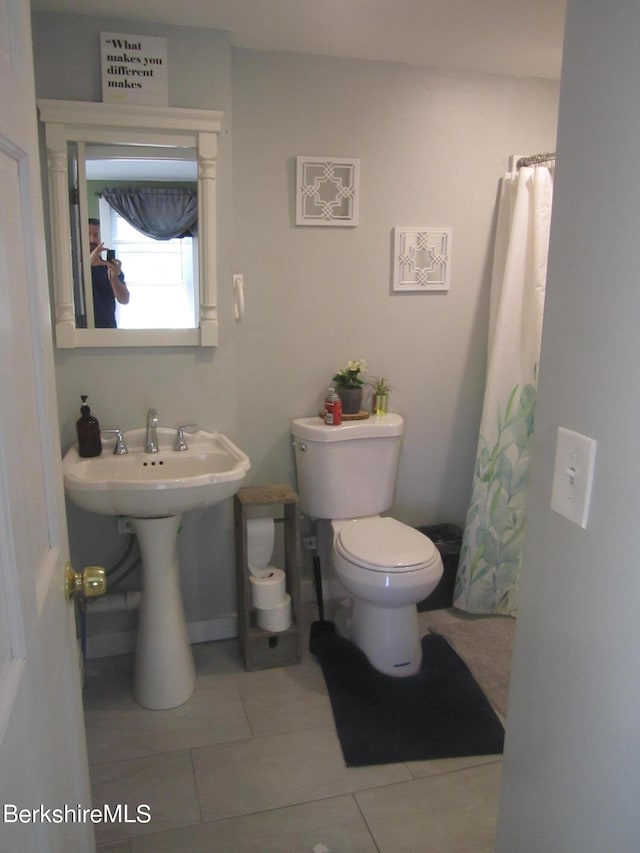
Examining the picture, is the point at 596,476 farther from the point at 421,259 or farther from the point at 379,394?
the point at 421,259

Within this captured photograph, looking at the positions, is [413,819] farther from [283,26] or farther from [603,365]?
[283,26]

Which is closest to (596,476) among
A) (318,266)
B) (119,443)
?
(119,443)

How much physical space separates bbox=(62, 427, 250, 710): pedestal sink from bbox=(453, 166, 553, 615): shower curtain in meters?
1.16

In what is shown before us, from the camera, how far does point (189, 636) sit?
2.49 m

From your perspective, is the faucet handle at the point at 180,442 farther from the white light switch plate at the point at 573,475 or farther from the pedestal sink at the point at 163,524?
the white light switch plate at the point at 573,475

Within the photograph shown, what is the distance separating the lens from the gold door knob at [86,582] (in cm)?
98

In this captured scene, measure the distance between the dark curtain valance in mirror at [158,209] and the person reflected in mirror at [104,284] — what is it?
0.11 metres

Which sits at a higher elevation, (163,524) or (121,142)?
(121,142)

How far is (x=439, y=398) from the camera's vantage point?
278 centimetres

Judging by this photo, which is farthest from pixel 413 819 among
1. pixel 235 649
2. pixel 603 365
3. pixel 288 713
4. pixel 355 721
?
pixel 603 365

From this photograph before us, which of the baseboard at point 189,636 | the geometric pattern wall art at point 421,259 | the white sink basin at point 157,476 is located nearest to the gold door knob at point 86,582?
the white sink basin at point 157,476

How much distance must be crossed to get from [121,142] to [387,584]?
175 cm

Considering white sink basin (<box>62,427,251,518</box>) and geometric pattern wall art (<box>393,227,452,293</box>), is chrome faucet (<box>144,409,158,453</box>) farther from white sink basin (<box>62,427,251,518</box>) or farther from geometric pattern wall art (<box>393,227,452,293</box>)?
geometric pattern wall art (<box>393,227,452,293</box>)

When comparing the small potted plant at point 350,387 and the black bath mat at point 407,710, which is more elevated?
the small potted plant at point 350,387
